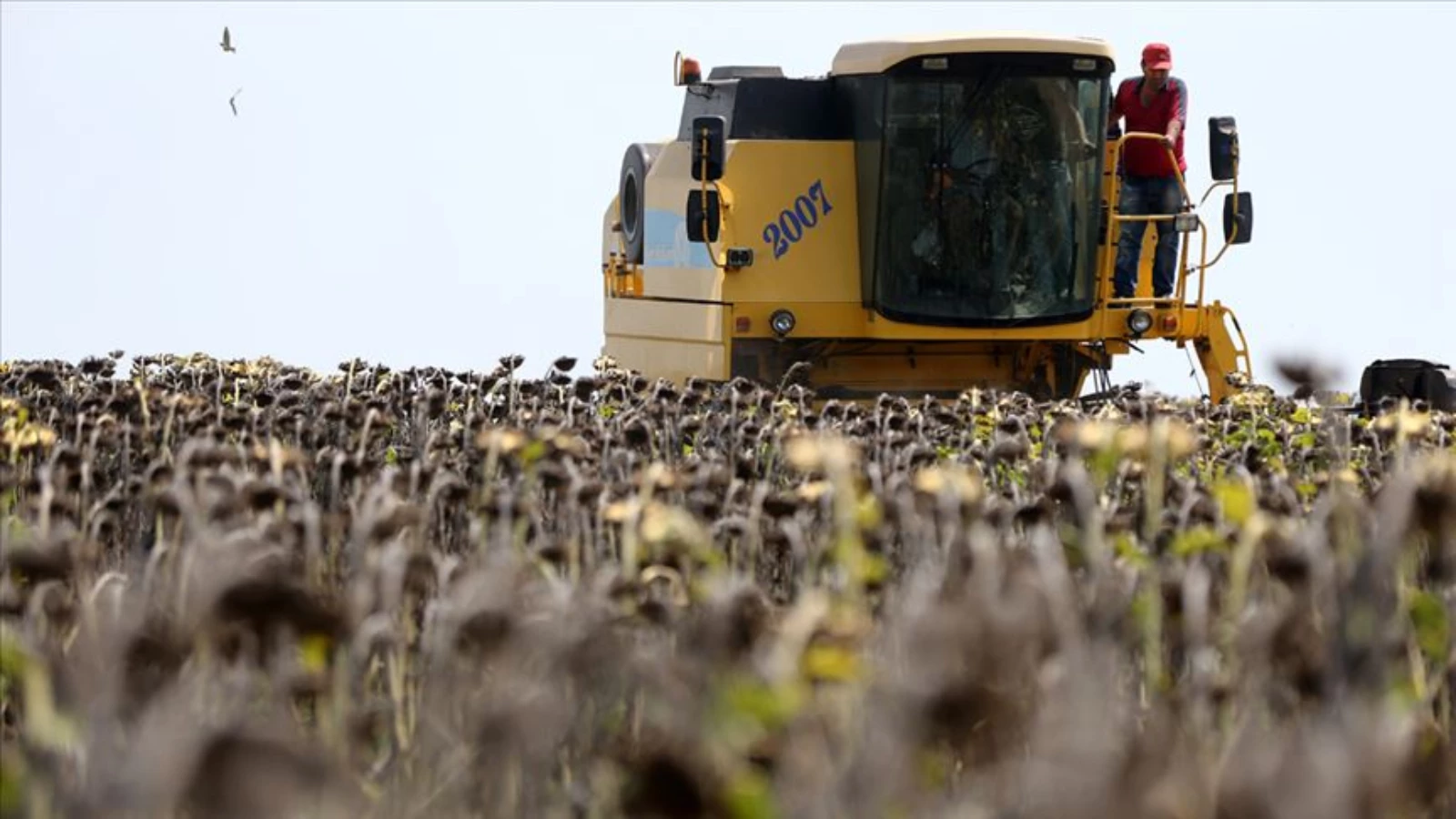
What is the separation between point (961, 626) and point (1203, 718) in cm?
143

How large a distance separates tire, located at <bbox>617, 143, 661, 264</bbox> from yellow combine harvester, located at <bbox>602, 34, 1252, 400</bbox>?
2173mm

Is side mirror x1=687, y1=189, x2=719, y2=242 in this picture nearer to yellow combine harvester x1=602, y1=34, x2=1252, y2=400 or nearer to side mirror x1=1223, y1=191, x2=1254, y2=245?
yellow combine harvester x1=602, y1=34, x2=1252, y2=400

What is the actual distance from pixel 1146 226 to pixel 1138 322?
0.80m

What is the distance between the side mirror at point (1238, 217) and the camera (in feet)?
64.2

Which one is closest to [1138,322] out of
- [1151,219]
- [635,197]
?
[1151,219]

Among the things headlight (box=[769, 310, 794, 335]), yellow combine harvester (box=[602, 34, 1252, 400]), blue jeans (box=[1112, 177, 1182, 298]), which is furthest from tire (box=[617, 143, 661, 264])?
blue jeans (box=[1112, 177, 1182, 298])

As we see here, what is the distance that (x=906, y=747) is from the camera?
3633 mm

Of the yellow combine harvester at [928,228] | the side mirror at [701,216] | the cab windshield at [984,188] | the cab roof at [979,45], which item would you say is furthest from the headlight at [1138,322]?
the side mirror at [701,216]

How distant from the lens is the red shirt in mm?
20016

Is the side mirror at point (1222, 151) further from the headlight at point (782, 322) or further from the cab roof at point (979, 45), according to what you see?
the headlight at point (782, 322)

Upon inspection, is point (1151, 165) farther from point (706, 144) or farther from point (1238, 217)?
point (706, 144)

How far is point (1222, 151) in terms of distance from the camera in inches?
764

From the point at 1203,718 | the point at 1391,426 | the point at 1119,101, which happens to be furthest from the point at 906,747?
the point at 1119,101

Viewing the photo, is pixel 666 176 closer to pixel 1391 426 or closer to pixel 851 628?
pixel 1391 426
